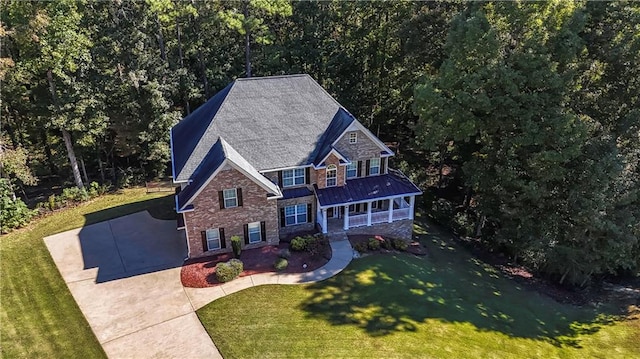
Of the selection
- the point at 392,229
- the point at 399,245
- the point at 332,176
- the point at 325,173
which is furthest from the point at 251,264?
the point at 392,229

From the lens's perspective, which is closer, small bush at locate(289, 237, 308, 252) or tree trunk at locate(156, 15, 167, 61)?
small bush at locate(289, 237, 308, 252)

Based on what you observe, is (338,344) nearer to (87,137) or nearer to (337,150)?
(337,150)

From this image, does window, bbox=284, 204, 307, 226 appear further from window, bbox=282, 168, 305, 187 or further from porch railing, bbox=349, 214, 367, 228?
porch railing, bbox=349, 214, 367, 228

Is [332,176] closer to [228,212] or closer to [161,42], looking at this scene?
[228,212]

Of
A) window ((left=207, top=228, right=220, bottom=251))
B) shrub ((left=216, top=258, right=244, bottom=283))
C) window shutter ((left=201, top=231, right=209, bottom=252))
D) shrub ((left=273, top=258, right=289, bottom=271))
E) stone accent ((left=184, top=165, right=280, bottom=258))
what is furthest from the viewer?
window ((left=207, top=228, right=220, bottom=251))

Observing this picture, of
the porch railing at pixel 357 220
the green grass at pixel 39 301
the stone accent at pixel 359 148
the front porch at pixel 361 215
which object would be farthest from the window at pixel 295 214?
the green grass at pixel 39 301

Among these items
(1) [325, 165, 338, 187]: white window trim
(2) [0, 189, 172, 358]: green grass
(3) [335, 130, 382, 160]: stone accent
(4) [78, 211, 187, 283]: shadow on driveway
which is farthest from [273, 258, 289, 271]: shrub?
(2) [0, 189, 172, 358]: green grass
